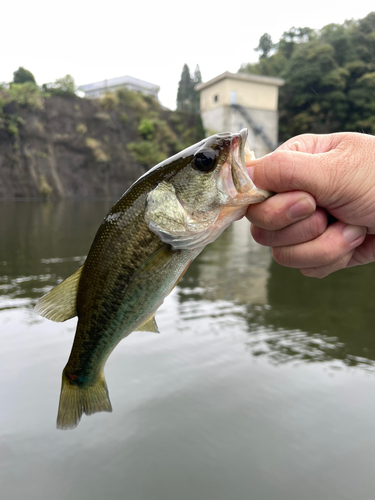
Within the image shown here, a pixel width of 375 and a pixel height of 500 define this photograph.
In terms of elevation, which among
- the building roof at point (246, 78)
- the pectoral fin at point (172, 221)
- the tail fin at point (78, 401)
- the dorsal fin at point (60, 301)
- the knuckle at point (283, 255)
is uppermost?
the building roof at point (246, 78)

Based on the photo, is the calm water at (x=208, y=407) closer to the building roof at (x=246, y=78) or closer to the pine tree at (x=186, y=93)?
the building roof at (x=246, y=78)

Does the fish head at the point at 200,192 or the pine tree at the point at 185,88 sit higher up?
the pine tree at the point at 185,88

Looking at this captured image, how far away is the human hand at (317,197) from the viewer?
192cm

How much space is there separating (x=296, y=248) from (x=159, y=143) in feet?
123

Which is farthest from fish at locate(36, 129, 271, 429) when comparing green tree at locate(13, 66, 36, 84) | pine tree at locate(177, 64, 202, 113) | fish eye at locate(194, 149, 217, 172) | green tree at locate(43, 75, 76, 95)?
pine tree at locate(177, 64, 202, 113)

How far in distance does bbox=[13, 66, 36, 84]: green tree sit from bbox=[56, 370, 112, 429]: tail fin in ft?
143

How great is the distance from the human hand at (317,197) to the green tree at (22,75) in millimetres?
43372

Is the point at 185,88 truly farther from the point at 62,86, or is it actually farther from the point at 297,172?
the point at 297,172

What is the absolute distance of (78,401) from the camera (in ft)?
6.78

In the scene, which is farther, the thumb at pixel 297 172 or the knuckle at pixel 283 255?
the knuckle at pixel 283 255

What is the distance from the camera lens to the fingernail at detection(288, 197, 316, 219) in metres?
1.97

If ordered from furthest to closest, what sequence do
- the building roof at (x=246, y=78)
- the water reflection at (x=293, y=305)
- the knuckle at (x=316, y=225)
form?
the building roof at (x=246, y=78), the water reflection at (x=293, y=305), the knuckle at (x=316, y=225)

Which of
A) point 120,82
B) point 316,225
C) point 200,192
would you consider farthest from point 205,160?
point 120,82

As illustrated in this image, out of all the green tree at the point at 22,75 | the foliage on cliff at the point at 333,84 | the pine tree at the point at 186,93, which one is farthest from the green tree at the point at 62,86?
the pine tree at the point at 186,93
